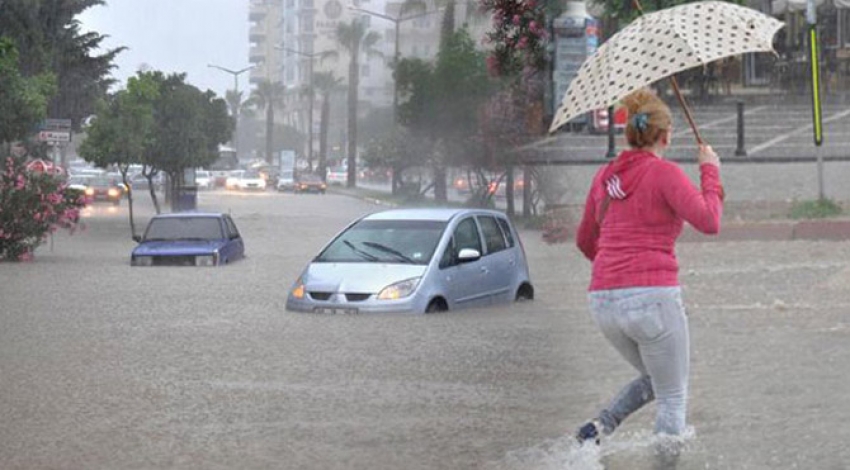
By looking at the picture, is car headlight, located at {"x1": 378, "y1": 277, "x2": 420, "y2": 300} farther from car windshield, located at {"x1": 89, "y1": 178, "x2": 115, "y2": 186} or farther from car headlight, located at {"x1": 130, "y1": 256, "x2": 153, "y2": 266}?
car windshield, located at {"x1": 89, "y1": 178, "x2": 115, "y2": 186}

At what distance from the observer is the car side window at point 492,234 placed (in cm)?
1739

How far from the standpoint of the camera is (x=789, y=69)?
30984 millimetres

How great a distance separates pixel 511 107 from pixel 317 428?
4.27 m

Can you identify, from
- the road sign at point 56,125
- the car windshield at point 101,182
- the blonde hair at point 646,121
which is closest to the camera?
the blonde hair at point 646,121

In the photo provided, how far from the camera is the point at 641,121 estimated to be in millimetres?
7379

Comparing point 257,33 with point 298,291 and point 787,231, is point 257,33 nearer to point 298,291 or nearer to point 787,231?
point 298,291

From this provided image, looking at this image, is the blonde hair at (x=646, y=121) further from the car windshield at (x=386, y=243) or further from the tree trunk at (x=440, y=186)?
the tree trunk at (x=440, y=186)

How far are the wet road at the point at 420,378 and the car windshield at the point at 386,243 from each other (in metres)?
0.71

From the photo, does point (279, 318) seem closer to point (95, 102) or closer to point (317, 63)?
point (317, 63)

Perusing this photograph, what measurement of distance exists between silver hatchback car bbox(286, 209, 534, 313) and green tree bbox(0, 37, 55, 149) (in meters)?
12.4

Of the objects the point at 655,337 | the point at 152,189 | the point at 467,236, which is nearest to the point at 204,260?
the point at 152,189

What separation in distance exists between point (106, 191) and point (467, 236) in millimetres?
19695

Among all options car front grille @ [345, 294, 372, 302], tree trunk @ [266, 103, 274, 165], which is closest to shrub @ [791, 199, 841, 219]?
tree trunk @ [266, 103, 274, 165]

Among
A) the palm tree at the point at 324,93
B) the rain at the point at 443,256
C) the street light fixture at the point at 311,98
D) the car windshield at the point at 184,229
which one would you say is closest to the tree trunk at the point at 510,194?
the rain at the point at 443,256
